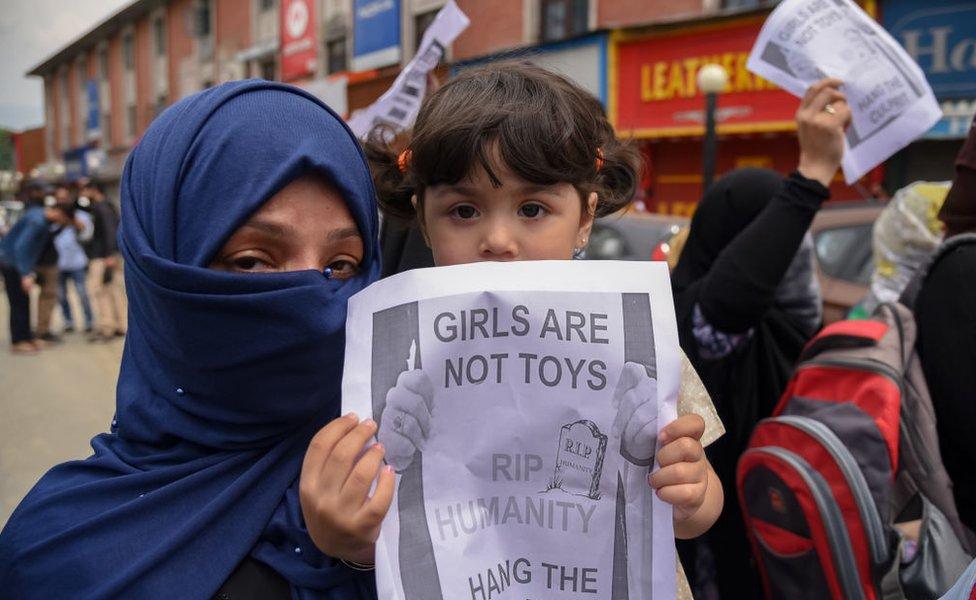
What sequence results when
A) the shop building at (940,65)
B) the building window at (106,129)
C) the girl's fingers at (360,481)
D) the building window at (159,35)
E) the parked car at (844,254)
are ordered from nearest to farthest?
the girl's fingers at (360,481) → the parked car at (844,254) → the shop building at (940,65) → the building window at (159,35) → the building window at (106,129)

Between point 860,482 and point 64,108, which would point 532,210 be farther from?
point 64,108

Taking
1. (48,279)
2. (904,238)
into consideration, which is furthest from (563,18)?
(904,238)

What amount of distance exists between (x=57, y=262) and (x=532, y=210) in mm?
9331

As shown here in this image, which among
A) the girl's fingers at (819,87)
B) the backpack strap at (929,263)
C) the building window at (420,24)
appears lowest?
the backpack strap at (929,263)

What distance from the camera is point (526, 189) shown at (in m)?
1.30

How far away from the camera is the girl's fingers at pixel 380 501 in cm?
92

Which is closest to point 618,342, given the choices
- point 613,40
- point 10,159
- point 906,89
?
point 906,89

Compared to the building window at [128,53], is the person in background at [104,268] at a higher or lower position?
lower

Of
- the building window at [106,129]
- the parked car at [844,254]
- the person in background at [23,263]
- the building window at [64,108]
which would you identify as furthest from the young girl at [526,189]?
the building window at [64,108]

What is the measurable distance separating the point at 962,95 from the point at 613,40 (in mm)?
5272

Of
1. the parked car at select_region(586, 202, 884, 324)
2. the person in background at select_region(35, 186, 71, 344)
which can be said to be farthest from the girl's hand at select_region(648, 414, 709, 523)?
the person in background at select_region(35, 186, 71, 344)

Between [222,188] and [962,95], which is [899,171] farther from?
[222,188]

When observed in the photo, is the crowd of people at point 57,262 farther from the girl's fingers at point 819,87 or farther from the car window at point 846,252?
the girl's fingers at point 819,87

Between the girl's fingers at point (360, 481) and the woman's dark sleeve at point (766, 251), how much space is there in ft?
4.10
